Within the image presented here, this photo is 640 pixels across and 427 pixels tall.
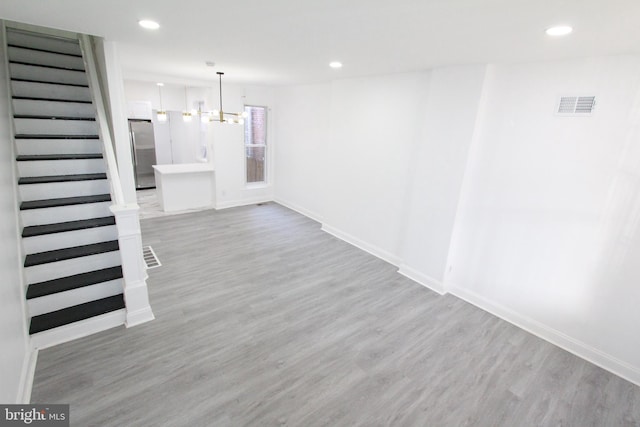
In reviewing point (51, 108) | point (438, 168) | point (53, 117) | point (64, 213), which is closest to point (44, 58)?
point (51, 108)

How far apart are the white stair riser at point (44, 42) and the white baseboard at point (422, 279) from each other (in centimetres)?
564

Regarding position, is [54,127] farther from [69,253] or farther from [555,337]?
[555,337]

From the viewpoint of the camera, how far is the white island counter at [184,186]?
241 inches

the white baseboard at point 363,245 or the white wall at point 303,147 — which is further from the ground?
the white wall at point 303,147

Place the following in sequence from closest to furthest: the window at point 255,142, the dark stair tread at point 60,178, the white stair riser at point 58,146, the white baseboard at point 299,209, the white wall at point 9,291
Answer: the white wall at point 9,291, the dark stair tread at point 60,178, the white stair riser at point 58,146, the white baseboard at point 299,209, the window at point 255,142

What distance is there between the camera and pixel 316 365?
2621 mm

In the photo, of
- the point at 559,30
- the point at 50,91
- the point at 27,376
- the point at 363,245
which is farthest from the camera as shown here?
the point at 363,245

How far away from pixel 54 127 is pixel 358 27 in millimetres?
3752

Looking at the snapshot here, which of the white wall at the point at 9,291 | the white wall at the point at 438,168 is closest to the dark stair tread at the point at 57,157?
the white wall at the point at 9,291

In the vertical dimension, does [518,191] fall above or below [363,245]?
above

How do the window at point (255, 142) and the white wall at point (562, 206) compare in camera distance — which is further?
the window at point (255, 142)

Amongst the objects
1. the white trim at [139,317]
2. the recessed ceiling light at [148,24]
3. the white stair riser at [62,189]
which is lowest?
the white trim at [139,317]

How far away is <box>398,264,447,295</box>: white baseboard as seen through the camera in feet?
12.8

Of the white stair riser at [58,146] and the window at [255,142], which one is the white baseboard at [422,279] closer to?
the white stair riser at [58,146]
